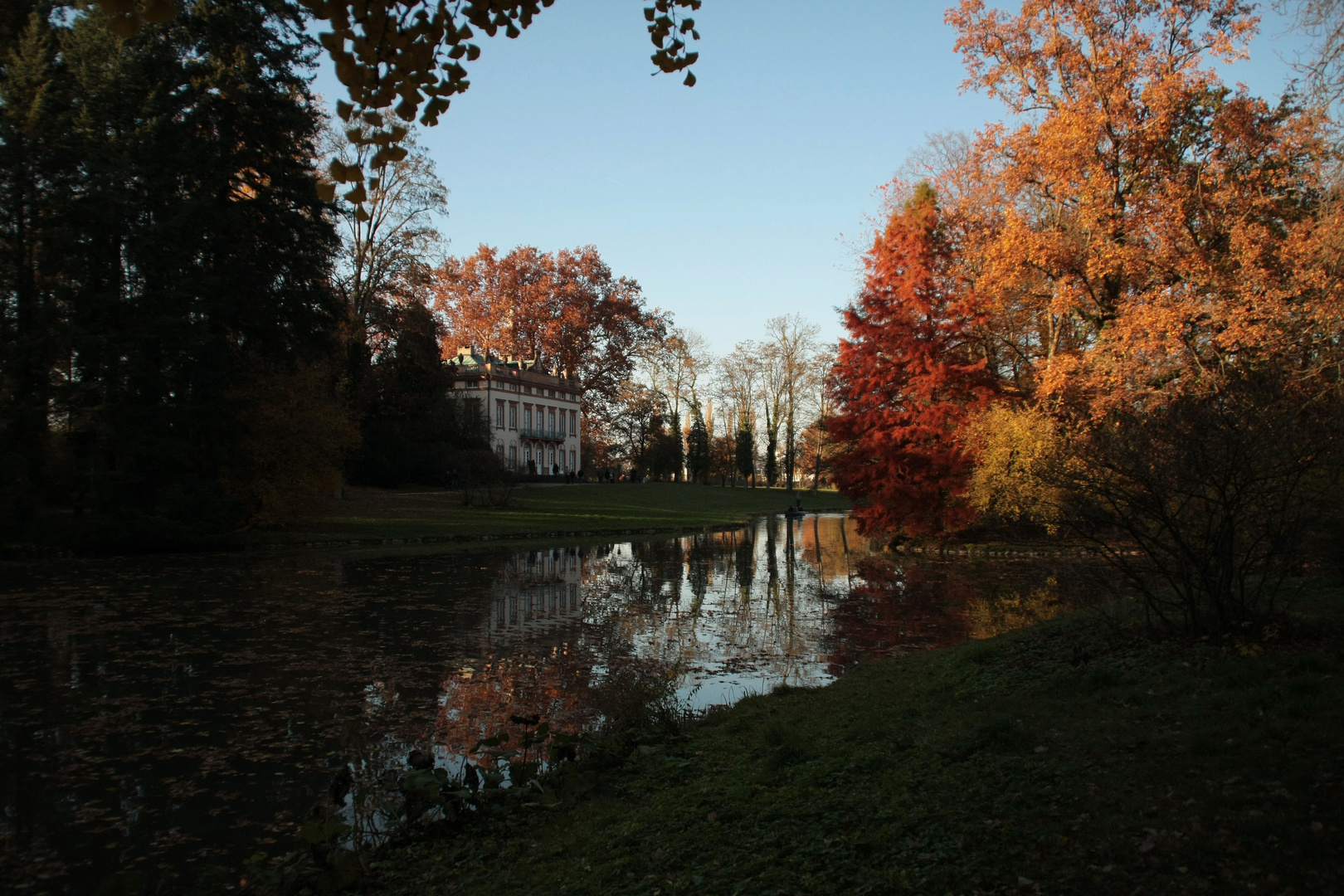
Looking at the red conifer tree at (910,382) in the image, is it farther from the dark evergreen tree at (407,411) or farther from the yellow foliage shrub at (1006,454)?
the dark evergreen tree at (407,411)

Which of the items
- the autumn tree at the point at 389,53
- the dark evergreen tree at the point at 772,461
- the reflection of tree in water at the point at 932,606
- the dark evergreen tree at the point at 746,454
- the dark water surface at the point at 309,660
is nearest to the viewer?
the autumn tree at the point at 389,53

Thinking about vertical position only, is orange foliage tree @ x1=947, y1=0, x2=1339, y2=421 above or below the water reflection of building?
above

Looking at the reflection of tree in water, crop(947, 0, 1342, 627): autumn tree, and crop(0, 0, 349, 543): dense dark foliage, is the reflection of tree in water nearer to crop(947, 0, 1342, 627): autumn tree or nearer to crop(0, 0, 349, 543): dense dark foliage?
crop(947, 0, 1342, 627): autumn tree

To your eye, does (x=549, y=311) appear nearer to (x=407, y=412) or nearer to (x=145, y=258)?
(x=407, y=412)

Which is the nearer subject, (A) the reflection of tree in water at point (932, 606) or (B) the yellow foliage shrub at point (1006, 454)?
(A) the reflection of tree in water at point (932, 606)

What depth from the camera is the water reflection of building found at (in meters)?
12.2

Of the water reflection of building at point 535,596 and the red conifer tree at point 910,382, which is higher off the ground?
the red conifer tree at point 910,382

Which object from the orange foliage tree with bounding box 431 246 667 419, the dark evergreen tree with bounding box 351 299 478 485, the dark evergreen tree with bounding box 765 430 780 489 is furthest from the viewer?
the dark evergreen tree with bounding box 765 430 780 489

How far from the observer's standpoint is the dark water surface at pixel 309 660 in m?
5.43

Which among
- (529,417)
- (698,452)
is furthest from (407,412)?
(698,452)

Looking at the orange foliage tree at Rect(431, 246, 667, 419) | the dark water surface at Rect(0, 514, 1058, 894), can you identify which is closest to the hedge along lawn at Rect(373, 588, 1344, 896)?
the dark water surface at Rect(0, 514, 1058, 894)

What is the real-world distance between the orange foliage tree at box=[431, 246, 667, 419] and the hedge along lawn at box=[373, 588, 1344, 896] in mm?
49063

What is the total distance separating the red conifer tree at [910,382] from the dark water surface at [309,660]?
3529mm

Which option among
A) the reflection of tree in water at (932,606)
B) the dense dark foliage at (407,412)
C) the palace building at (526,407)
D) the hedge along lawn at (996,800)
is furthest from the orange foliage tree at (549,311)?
the hedge along lawn at (996,800)
